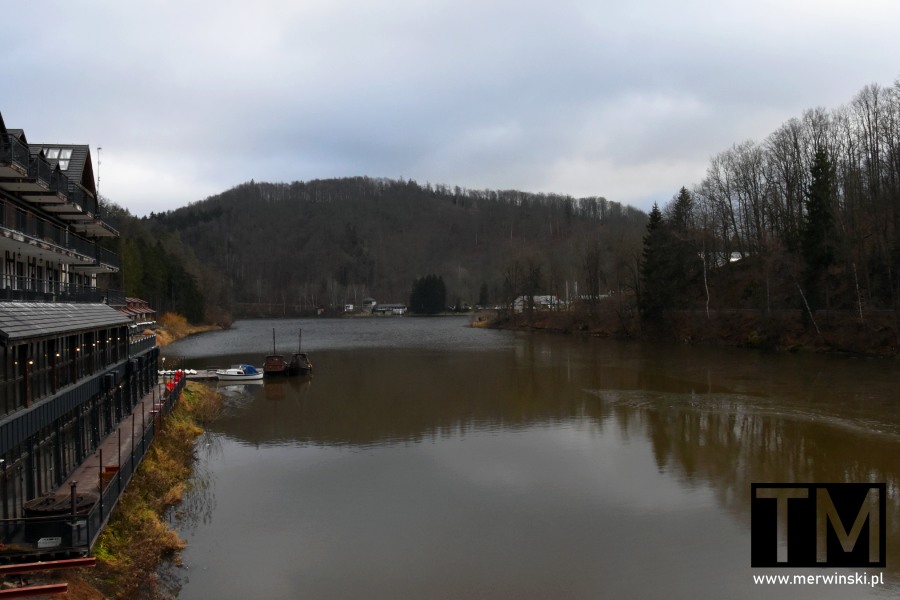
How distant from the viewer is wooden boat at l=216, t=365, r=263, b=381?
38344 mm

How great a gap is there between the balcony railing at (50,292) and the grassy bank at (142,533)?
483cm

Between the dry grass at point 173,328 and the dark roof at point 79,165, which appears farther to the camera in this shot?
the dry grass at point 173,328

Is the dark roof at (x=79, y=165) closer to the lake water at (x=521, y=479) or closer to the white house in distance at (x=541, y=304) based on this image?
the lake water at (x=521, y=479)

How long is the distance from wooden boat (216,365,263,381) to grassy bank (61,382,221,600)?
18113 mm

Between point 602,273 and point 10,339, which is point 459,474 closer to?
point 10,339

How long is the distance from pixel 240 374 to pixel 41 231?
2390cm

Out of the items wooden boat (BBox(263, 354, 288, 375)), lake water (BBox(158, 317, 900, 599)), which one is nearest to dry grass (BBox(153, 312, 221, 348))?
wooden boat (BBox(263, 354, 288, 375))

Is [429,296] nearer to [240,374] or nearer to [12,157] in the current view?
[240,374]

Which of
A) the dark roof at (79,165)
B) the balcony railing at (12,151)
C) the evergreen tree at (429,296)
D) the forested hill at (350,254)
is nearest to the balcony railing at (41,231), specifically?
the balcony railing at (12,151)

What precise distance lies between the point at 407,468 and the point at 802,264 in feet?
138

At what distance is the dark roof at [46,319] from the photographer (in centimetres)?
1106

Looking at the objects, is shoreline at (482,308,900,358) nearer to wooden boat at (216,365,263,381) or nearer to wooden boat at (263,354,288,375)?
wooden boat at (263,354,288,375)
